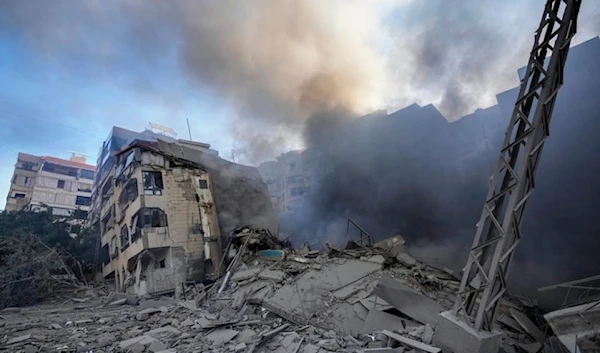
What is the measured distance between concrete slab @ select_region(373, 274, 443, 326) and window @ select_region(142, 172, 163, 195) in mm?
13992

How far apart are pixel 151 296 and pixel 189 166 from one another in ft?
26.3

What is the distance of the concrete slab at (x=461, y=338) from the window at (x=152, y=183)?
16106 mm

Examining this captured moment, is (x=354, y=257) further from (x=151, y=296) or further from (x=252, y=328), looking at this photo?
(x=151, y=296)

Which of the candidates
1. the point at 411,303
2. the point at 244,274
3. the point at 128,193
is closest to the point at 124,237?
the point at 128,193

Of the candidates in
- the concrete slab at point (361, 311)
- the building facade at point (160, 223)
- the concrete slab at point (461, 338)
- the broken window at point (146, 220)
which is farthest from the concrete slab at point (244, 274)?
the concrete slab at point (461, 338)

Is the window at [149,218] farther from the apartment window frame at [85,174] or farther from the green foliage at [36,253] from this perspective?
the apartment window frame at [85,174]

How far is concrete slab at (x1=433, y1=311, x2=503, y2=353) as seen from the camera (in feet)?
13.9

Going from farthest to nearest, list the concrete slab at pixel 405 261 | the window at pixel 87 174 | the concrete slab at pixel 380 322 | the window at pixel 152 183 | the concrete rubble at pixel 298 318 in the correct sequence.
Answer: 1. the window at pixel 87 174
2. the window at pixel 152 183
3. the concrete slab at pixel 405 261
4. the concrete slab at pixel 380 322
5. the concrete rubble at pixel 298 318

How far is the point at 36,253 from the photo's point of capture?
1469cm

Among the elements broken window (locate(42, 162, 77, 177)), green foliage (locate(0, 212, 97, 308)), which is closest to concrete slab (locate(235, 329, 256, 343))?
green foliage (locate(0, 212, 97, 308))

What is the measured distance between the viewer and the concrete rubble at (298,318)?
6.11m

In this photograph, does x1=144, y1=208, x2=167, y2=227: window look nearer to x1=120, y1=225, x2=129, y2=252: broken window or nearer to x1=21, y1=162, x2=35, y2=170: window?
x1=120, y1=225, x2=129, y2=252: broken window

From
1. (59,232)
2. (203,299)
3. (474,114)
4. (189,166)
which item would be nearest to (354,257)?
(203,299)

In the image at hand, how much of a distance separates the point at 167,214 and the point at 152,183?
7.01ft
